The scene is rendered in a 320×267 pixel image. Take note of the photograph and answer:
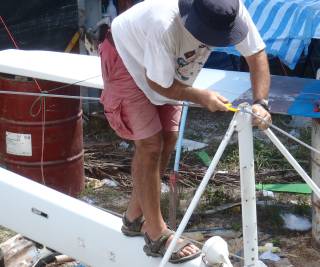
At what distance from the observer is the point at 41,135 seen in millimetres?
5105

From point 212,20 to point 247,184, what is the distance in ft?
2.07

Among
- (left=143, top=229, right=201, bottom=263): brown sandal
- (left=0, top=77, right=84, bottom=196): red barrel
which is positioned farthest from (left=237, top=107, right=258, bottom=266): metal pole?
(left=0, top=77, right=84, bottom=196): red barrel

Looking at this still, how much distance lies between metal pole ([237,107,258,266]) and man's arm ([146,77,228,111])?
95 millimetres

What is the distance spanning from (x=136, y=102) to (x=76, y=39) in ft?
14.6

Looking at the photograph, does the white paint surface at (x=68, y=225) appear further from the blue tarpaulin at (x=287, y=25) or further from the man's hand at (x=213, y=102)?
the blue tarpaulin at (x=287, y=25)

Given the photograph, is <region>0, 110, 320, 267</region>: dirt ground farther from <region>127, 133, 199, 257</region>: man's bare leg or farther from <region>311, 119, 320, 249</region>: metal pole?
<region>127, 133, 199, 257</region>: man's bare leg

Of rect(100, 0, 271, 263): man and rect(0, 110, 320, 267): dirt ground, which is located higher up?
rect(100, 0, 271, 263): man

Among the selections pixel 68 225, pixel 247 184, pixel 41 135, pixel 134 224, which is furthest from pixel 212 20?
pixel 41 135

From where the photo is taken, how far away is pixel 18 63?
4.72 metres

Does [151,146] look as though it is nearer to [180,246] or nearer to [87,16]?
[180,246]

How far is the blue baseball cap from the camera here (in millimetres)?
2449

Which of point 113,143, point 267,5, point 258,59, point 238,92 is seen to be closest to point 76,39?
point 113,143

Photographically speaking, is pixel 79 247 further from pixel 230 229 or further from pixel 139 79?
pixel 230 229

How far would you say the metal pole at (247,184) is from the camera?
2.44 metres
